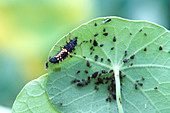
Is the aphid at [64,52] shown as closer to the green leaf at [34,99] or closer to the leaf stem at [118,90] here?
the green leaf at [34,99]

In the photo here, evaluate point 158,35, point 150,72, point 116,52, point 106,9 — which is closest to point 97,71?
point 116,52

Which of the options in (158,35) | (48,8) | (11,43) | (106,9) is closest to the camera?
(158,35)

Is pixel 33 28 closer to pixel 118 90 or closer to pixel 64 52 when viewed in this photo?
pixel 64 52

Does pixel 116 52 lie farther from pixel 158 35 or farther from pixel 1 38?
pixel 1 38

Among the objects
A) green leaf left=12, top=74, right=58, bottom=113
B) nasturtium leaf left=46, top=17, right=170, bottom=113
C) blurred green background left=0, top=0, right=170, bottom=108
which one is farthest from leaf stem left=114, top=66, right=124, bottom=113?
blurred green background left=0, top=0, right=170, bottom=108

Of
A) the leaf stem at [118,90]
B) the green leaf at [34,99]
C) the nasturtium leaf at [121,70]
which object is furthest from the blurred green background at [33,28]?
the leaf stem at [118,90]

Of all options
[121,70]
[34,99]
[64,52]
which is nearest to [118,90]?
[121,70]

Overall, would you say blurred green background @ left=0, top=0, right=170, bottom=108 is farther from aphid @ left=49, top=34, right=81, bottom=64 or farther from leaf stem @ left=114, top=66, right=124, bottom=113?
leaf stem @ left=114, top=66, right=124, bottom=113
